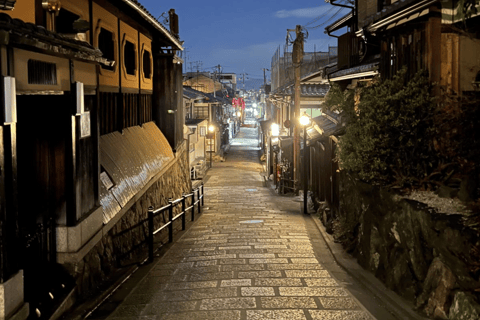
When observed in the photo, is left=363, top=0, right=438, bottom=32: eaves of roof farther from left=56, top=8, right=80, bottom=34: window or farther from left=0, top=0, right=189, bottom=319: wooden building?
left=56, top=8, right=80, bottom=34: window

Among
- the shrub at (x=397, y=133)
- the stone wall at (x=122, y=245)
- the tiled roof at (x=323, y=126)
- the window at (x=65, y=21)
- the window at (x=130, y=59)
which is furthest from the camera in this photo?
the tiled roof at (x=323, y=126)

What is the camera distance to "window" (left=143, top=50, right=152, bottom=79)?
78.4 feet

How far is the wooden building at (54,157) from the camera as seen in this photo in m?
7.67

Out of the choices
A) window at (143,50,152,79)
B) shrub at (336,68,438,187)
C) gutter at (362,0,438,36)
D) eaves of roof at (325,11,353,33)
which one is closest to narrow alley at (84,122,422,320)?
shrub at (336,68,438,187)

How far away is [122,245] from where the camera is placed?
13422 mm

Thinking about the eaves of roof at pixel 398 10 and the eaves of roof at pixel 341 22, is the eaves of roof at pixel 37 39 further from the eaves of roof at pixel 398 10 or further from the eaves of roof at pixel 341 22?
the eaves of roof at pixel 341 22

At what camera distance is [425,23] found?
466 inches

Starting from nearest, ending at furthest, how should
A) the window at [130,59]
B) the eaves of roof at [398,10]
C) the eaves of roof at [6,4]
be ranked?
the eaves of roof at [6,4], the eaves of roof at [398,10], the window at [130,59]

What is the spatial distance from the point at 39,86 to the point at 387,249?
7623 mm

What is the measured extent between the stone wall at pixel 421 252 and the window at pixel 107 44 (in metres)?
9.40

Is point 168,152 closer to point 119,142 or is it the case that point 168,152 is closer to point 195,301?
point 119,142

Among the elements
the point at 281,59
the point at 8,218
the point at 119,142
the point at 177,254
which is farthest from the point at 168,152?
the point at 281,59

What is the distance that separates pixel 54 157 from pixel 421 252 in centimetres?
728

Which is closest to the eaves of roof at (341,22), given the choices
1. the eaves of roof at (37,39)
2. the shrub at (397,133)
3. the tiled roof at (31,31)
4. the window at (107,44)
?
the window at (107,44)
